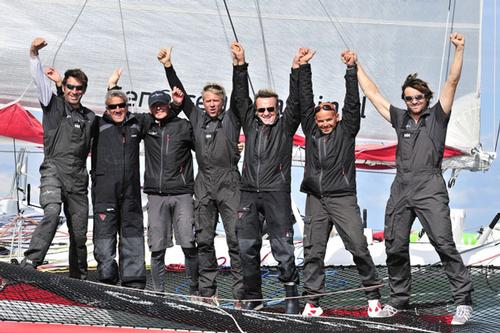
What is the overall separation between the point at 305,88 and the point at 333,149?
36cm

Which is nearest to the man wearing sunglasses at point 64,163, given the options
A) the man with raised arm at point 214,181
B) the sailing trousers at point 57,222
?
the sailing trousers at point 57,222

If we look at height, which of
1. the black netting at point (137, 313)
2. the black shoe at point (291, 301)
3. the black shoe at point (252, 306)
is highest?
the black netting at point (137, 313)

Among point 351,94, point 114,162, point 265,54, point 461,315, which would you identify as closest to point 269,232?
point 351,94

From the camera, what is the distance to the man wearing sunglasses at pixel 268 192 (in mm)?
5355

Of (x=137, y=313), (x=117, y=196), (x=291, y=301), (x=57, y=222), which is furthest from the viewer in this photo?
(x=117, y=196)

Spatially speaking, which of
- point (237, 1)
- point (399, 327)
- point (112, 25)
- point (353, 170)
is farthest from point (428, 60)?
point (399, 327)

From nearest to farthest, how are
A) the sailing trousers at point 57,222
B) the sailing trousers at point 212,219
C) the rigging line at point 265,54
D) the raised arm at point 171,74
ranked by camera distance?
the sailing trousers at point 57,222 → the sailing trousers at point 212,219 → the raised arm at point 171,74 → the rigging line at point 265,54

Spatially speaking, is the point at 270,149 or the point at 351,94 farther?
the point at 270,149

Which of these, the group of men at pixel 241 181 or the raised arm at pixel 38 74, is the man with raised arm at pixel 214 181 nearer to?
the group of men at pixel 241 181

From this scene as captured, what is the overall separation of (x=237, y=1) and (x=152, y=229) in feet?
12.7

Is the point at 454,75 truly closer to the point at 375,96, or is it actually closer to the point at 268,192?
the point at 375,96

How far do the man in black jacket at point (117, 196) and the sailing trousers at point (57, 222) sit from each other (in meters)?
0.08

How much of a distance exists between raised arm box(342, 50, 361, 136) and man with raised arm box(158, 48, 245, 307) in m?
0.60

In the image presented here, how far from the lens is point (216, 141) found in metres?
5.67
